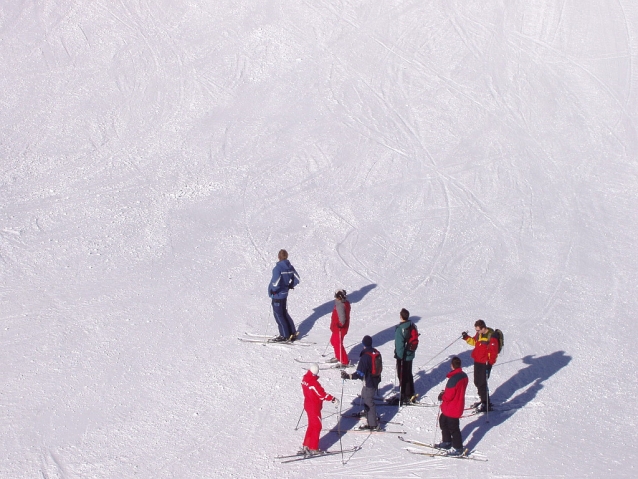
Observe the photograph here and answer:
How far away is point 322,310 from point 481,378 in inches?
143

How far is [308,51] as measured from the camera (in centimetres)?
2216

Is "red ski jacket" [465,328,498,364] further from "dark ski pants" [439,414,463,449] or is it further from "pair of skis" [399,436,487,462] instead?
"pair of skis" [399,436,487,462]

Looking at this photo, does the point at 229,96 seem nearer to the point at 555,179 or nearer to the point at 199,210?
the point at 199,210

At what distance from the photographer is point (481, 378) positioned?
37.7 feet

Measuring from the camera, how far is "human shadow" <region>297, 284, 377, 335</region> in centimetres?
1372

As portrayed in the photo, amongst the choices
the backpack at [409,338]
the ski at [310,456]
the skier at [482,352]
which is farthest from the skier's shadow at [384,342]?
the ski at [310,456]

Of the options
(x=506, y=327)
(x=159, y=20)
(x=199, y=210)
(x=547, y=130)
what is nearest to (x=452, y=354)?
(x=506, y=327)

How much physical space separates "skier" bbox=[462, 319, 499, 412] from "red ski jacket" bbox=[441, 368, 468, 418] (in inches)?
45.8

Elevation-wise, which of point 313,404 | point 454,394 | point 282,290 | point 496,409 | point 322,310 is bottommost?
point 496,409

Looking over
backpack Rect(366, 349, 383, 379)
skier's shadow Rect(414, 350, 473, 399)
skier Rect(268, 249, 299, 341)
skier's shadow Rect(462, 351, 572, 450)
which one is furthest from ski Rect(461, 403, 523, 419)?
skier Rect(268, 249, 299, 341)

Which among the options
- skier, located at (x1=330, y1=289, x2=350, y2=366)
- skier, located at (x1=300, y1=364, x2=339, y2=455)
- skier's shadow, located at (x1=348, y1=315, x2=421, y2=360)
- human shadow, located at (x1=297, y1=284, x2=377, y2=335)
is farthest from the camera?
human shadow, located at (x1=297, y1=284, x2=377, y2=335)

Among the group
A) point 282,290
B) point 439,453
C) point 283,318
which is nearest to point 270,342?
point 283,318

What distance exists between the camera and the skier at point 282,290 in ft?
41.1

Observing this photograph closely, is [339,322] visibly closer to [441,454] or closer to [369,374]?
[369,374]
